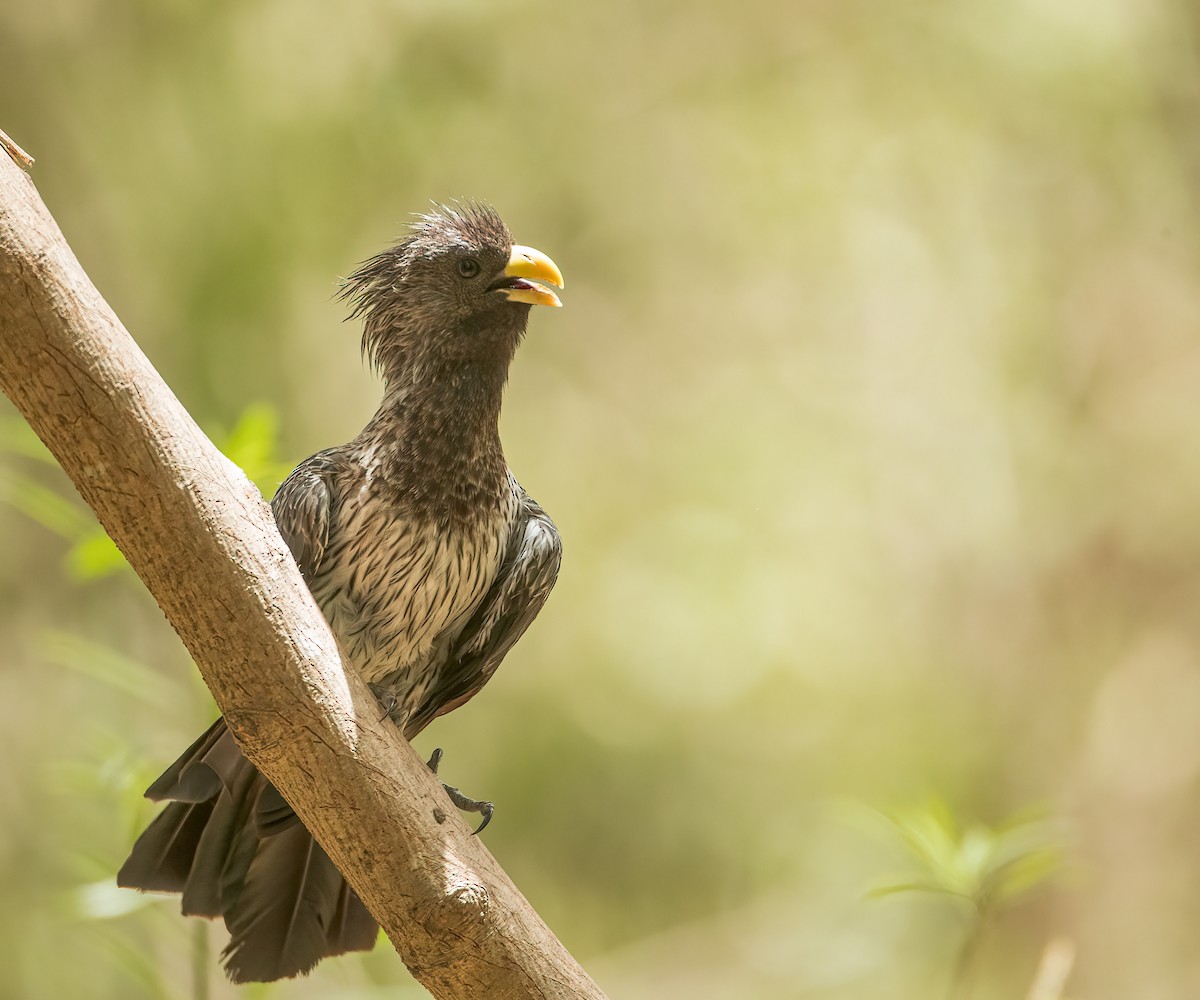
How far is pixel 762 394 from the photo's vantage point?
5934 millimetres

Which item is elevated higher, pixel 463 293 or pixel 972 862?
pixel 463 293

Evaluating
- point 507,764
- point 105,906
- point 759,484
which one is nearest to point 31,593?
point 507,764

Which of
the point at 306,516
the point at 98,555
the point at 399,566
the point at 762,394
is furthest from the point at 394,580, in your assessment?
the point at 762,394

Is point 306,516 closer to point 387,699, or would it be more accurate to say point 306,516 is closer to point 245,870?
point 387,699

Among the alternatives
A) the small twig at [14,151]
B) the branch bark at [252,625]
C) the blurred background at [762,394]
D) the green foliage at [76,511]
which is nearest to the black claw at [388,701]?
the branch bark at [252,625]

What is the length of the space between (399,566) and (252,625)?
66 cm

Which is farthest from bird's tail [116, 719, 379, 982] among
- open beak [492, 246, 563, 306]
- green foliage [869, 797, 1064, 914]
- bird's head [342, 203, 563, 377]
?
green foliage [869, 797, 1064, 914]

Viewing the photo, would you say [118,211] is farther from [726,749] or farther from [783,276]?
[726,749]

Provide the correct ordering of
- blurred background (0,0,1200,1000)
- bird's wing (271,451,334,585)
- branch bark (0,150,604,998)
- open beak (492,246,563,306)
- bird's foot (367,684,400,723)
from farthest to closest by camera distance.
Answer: blurred background (0,0,1200,1000) < open beak (492,246,563,306) < bird's wing (271,451,334,585) < bird's foot (367,684,400,723) < branch bark (0,150,604,998)

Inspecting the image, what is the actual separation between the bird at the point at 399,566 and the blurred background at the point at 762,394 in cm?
239

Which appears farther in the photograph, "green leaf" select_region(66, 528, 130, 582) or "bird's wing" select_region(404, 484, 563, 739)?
"bird's wing" select_region(404, 484, 563, 739)

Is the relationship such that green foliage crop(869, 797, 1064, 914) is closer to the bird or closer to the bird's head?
the bird

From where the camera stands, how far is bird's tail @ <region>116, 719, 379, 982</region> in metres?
2.60

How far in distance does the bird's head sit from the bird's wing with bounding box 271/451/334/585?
0.36 meters
